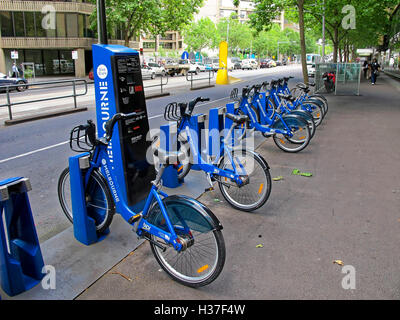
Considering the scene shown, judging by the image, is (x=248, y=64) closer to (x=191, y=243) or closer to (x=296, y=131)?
(x=296, y=131)

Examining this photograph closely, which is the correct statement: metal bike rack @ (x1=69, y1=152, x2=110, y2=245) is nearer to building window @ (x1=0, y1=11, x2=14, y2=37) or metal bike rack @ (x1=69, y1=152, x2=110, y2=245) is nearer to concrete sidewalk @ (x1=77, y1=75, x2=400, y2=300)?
concrete sidewalk @ (x1=77, y1=75, x2=400, y2=300)

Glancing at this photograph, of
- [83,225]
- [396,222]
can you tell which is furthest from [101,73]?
[396,222]

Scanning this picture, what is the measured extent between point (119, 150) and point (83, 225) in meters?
0.85

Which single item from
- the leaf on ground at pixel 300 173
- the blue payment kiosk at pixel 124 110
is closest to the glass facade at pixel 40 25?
the leaf on ground at pixel 300 173

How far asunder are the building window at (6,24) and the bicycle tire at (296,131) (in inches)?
1614

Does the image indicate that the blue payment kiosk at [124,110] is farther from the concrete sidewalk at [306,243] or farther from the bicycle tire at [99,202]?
the concrete sidewalk at [306,243]

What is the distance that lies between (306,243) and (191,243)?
56.1 inches

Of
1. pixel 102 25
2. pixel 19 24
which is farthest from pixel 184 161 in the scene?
pixel 19 24

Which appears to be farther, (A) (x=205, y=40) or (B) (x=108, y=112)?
(A) (x=205, y=40)

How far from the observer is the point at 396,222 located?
177 inches

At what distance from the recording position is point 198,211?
3094 millimetres

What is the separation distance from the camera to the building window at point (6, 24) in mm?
40247
